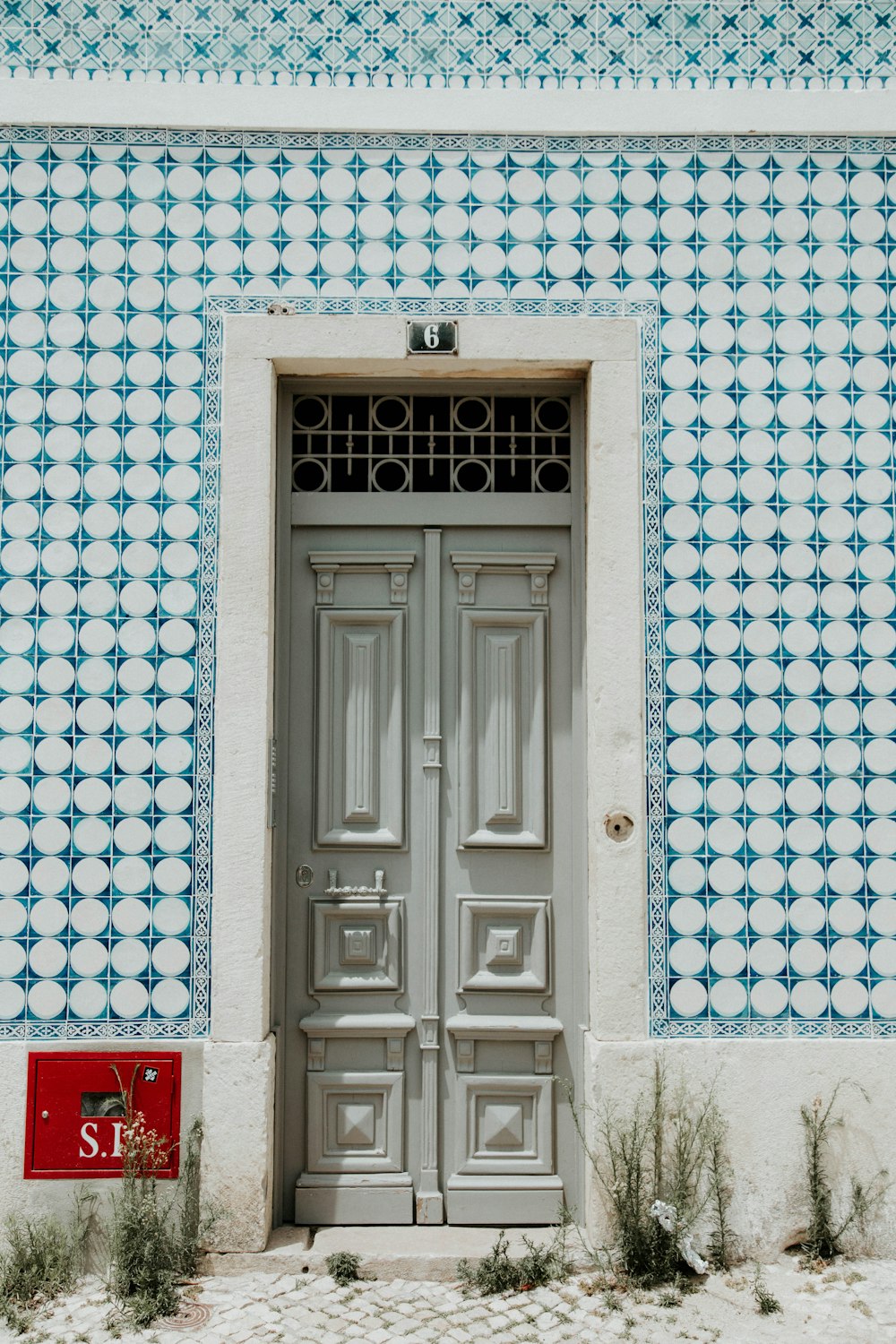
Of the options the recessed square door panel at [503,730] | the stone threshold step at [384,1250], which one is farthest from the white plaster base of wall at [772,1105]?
the recessed square door panel at [503,730]

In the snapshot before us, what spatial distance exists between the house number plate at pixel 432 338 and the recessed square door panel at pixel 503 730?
0.98 metres

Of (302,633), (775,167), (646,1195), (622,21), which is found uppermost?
(622,21)

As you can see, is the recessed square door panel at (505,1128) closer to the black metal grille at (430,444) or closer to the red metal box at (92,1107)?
the red metal box at (92,1107)

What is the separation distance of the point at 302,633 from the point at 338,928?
1.13 meters

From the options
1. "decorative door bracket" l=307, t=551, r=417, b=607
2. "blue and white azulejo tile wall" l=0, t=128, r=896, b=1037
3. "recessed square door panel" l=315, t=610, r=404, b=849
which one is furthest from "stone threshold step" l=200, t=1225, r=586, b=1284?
"decorative door bracket" l=307, t=551, r=417, b=607

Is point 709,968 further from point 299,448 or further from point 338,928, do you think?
point 299,448

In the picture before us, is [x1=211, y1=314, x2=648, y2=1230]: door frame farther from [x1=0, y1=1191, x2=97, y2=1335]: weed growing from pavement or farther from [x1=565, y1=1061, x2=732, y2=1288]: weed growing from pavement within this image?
[x1=0, y1=1191, x2=97, y2=1335]: weed growing from pavement

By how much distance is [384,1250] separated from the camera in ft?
13.4

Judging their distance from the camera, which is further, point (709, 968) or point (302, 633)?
point (302, 633)

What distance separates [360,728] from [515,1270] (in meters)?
1.95

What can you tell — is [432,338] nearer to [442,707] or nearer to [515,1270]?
[442,707]

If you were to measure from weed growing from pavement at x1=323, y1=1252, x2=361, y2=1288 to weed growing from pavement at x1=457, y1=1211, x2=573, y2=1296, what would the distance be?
1.15 ft

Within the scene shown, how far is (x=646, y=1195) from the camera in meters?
4.03

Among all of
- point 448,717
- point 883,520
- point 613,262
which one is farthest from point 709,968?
point 613,262
